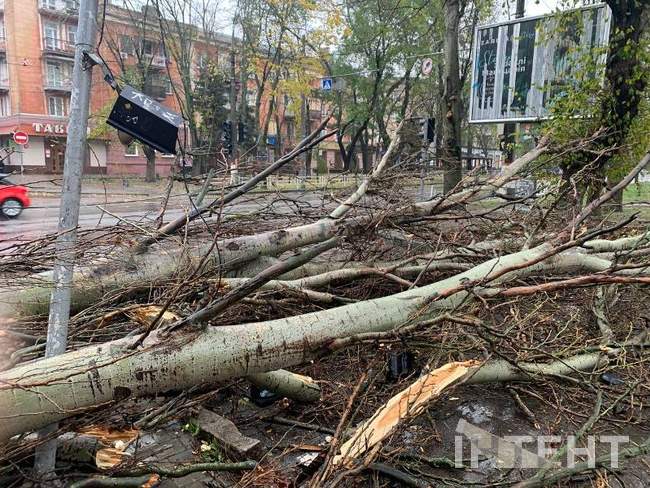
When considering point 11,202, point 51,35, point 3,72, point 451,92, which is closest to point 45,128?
point 3,72

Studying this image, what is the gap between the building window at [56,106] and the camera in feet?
103

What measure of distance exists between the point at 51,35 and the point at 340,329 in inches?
1363

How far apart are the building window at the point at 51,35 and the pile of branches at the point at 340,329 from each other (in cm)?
3210

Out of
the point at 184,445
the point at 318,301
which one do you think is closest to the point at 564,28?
the point at 318,301

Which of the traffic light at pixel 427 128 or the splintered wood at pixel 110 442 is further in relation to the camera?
the traffic light at pixel 427 128

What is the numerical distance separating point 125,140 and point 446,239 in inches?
107

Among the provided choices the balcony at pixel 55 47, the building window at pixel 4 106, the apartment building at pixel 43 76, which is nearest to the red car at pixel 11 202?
the apartment building at pixel 43 76

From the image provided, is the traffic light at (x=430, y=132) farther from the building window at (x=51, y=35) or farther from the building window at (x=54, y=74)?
the building window at (x=54, y=74)

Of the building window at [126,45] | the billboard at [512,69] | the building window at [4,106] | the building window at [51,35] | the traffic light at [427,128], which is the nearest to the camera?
the traffic light at [427,128]

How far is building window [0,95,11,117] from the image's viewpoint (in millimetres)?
30520

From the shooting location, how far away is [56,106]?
3175 centimetres

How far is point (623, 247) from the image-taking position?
4352mm

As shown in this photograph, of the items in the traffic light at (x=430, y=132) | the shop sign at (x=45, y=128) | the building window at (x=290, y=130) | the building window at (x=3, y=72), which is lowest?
the traffic light at (x=430, y=132)

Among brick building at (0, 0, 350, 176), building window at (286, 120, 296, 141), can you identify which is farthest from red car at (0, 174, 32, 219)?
building window at (286, 120, 296, 141)
